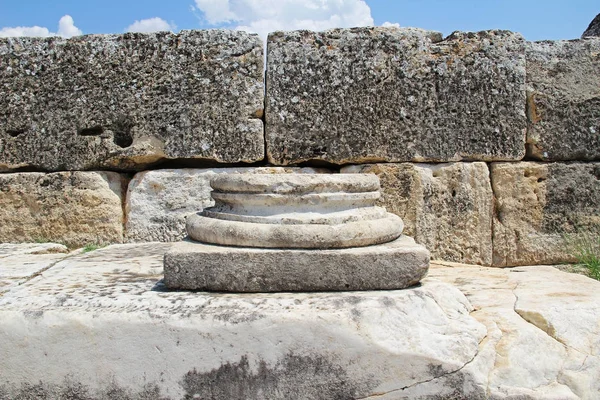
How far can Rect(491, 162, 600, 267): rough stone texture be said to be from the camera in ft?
12.8

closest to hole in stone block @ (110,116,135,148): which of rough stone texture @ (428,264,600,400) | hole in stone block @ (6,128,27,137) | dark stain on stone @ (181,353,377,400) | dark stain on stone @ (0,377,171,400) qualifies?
hole in stone block @ (6,128,27,137)

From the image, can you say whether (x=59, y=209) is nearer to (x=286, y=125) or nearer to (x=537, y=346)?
(x=286, y=125)

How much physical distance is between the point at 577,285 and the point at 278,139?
81.7 inches

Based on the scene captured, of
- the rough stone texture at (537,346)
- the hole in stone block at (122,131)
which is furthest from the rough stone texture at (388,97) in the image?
the rough stone texture at (537,346)

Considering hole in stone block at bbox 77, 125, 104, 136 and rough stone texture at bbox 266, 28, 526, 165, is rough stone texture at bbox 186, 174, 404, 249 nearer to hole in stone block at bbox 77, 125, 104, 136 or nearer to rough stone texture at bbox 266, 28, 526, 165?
rough stone texture at bbox 266, 28, 526, 165

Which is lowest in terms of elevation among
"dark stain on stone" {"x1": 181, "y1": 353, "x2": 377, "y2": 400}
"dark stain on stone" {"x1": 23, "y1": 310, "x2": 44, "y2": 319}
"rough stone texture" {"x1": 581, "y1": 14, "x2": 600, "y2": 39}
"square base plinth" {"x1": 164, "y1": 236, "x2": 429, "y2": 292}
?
"dark stain on stone" {"x1": 181, "y1": 353, "x2": 377, "y2": 400}

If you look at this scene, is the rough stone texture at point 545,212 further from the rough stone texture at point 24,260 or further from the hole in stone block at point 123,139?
the rough stone texture at point 24,260

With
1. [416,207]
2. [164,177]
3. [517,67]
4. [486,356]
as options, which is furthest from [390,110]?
[486,356]

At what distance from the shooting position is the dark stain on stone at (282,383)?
2061mm

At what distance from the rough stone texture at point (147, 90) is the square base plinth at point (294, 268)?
1.54 metres

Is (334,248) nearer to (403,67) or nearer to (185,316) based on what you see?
(185,316)

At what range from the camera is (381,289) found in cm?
234

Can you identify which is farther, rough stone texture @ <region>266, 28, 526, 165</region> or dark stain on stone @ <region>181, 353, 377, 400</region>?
rough stone texture @ <region>266, 28, 526, 165</region>

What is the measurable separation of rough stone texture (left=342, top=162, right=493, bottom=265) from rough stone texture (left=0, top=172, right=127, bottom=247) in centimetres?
175
